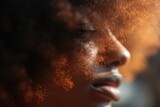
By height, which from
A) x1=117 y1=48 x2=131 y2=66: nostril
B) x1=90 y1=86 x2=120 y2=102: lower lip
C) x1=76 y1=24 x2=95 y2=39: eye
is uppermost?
x1=76 y1=24 x2=95 y2=39: eye

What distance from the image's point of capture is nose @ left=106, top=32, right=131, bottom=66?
54.2 inches

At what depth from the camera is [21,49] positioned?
1.32 metres

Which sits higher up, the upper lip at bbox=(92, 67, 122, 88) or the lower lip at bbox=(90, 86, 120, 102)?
A: the upper lip at bbox=(92, 67, 122, 88)

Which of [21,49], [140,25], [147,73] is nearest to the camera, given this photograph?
[21,49]

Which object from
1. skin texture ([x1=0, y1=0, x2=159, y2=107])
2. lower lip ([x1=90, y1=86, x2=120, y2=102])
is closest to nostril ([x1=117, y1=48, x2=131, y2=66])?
skin texture ([x1=0, y1=0, x2=159, y2=107])

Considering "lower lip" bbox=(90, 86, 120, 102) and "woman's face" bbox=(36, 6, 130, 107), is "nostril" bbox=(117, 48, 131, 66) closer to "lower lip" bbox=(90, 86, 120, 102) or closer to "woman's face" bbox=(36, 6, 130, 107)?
"woman's face" bbox=(36, 6, 130, 107)

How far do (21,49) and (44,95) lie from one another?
19cm

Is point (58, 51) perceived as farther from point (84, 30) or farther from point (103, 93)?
point (103, 93)

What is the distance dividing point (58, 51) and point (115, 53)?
21cm

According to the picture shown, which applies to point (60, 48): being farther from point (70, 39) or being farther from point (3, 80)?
point (3, 80)

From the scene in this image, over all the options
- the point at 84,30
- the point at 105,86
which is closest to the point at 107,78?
the point at 105,86

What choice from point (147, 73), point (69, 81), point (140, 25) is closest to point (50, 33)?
point (69, 81)

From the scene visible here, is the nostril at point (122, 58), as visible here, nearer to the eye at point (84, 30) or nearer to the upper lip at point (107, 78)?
the upper lip at point (107, 78)

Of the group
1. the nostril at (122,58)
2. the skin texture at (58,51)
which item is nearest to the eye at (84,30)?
the skin texture at (58,51)
